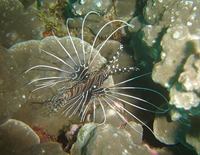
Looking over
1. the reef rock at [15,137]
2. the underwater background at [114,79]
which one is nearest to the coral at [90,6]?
the underwater background at [114,79]

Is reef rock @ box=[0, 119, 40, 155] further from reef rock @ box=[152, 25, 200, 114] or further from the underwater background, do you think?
reef rock @ box=[152, 25, 200, 114]

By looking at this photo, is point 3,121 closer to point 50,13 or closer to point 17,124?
point 17,124

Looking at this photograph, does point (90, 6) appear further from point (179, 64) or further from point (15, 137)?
point (15, 137)

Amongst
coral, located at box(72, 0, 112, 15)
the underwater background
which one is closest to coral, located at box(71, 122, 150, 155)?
the underwater background

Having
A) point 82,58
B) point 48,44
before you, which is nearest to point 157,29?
point 82,58

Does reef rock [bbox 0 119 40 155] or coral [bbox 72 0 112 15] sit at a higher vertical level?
coral [bbox 72 0 112 15]

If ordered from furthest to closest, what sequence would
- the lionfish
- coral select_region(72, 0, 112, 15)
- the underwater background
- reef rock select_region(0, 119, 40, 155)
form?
coral select_region(72, 0, 112, 15) → the lionfish → reef rock select_region(0, 119, 40, 155) → the underwater background

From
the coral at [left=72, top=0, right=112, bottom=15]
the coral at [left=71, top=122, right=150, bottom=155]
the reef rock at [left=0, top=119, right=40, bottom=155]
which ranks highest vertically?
the coral at [left=72, top=0, right=112, bottom=15]

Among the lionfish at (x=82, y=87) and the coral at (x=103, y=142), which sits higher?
the lionfish at (x=82, y=87)

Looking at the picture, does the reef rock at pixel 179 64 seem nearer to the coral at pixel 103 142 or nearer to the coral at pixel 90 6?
the coral at pixel 103 142
